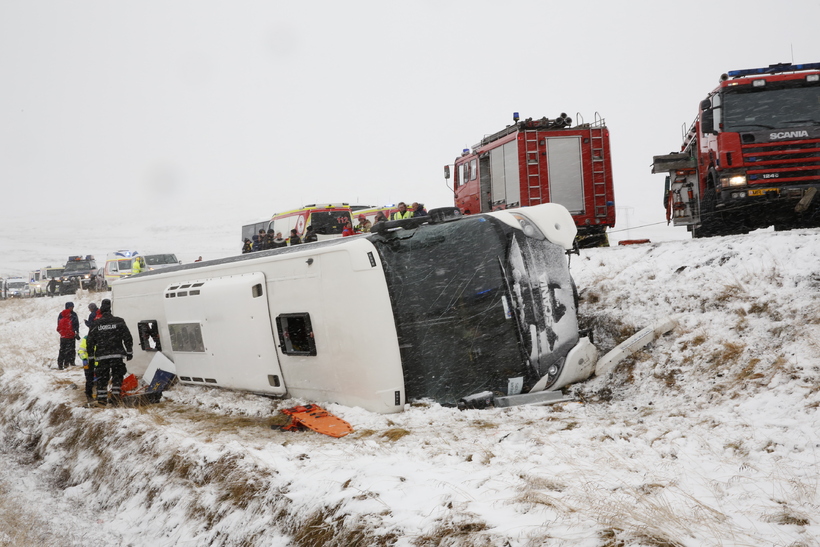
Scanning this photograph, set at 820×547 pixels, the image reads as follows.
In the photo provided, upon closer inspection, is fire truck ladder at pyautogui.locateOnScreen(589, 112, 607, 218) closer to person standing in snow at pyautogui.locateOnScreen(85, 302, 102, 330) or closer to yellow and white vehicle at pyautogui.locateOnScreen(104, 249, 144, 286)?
person standing in snow at pyautogui.locateOnScreen(85, 302, 102, 330)

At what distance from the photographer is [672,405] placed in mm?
6316

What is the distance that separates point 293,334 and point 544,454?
3496 millimetres

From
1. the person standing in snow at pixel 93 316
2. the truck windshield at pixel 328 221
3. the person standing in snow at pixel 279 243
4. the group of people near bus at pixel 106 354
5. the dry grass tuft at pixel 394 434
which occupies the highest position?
the truck windshield at pixel 328 221

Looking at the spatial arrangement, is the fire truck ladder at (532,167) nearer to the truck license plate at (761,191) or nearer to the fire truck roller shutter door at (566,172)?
the fire truck roller shutter door at (566,172)

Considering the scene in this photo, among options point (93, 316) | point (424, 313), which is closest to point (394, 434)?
point (424, 313)

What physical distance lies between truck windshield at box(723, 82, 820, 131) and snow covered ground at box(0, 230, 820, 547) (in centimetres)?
352

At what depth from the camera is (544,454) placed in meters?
4.86

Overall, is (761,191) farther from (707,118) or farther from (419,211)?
(419,211)

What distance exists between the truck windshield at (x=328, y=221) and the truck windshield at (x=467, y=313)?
1444cm

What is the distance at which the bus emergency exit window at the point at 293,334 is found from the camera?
7.23 meters

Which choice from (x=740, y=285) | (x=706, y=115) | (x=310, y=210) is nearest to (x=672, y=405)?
(x=740, y=285)

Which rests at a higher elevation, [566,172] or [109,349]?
[566,172]

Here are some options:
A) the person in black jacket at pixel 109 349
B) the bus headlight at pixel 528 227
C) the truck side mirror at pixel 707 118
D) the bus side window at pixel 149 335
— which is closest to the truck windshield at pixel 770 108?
the truck side mirror at pixel 707 118

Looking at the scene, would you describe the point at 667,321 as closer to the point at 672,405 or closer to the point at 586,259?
the point at 672,405
